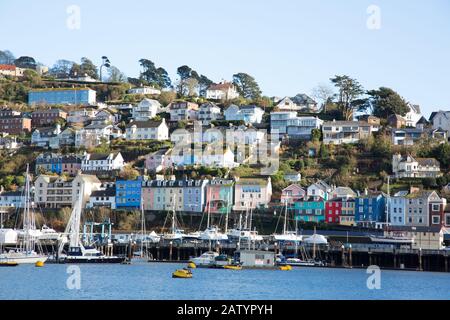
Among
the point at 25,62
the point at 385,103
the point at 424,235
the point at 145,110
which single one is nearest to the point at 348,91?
the point at 385,103

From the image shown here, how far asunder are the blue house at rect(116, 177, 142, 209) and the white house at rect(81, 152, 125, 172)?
7.90 metres

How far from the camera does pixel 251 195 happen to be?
291ft

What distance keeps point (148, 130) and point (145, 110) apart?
9.71 m

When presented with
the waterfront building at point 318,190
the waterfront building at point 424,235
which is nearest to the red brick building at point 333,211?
the waterfront building at point 318,190

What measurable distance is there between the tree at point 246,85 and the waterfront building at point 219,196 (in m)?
54.3

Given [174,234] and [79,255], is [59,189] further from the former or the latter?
[79,255]

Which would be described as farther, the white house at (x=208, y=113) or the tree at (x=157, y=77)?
the tree at (x=157, y=77)

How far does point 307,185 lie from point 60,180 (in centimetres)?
2608

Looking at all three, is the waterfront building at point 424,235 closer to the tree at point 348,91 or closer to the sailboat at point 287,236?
the sailboat at point 287,236

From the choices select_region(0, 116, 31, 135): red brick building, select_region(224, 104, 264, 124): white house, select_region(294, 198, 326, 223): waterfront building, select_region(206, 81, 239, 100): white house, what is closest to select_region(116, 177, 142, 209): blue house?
select_region(294, 198, 326, 223): waterfront building

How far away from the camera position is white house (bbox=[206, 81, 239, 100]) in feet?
441

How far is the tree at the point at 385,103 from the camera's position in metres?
115

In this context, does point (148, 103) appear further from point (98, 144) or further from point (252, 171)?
point (252, 171)

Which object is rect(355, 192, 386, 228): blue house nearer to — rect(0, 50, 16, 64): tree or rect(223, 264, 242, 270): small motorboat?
rect(223, 264, 242, 270): small motorboat
